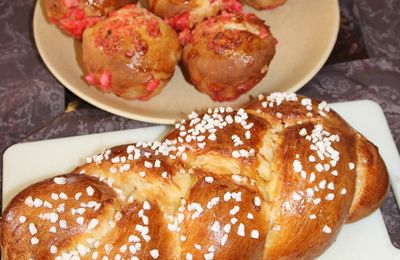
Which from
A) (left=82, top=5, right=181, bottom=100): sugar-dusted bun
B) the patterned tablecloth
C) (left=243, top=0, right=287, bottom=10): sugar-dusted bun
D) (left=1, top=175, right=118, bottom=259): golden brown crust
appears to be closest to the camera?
(left=1, top=175, right=118, bottom=259): golden brown crust

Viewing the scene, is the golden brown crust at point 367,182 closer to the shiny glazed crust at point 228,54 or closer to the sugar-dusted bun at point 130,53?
the shiny glazed crust at point 228,54

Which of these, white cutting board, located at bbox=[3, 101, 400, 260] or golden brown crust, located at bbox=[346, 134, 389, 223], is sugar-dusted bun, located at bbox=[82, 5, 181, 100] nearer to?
white cutting board, located at bbox=[3, 101, 400, 260]

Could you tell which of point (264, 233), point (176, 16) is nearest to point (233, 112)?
point (264, 233)

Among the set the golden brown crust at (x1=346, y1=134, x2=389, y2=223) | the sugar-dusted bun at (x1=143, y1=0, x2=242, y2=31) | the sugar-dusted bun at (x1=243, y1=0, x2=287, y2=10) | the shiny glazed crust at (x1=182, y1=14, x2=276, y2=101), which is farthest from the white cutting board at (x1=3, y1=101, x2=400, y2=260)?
the sugar-dusted bun at (x1=243, y1=0, x2=287, y2=10)

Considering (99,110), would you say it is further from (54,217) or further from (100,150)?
(54,217)

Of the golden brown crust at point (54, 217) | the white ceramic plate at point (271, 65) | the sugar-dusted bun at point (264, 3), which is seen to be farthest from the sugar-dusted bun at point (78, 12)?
the golden brown crust at point (54, 217)

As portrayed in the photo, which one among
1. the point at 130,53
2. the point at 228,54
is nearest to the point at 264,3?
the point at 228,54
